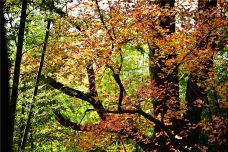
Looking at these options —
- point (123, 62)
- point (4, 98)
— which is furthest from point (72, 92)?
point (4, 98)

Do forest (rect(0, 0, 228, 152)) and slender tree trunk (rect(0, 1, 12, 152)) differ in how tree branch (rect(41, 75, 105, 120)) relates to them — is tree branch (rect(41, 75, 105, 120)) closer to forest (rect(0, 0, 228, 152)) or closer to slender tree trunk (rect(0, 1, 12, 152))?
forest (rect(0, 0, 228, 152))

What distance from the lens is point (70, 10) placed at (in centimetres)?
1015

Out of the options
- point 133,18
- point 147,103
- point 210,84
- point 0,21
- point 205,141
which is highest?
point 133,18

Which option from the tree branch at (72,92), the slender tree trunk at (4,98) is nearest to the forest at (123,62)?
the tree branch at (72,92)

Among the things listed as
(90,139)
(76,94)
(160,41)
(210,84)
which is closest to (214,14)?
(160,41)

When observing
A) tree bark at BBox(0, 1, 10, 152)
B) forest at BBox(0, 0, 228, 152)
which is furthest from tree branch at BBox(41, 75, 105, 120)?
tree bark at BBox(0, 1, 10, 152)

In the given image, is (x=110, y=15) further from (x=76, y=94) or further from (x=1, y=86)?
(x=1, y=86)

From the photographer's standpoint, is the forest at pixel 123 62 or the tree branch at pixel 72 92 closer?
the forest at pixel 123 62

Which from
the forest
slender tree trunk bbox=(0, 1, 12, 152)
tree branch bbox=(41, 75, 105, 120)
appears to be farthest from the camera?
tree branch bbox=(41, 75, 105, 120)

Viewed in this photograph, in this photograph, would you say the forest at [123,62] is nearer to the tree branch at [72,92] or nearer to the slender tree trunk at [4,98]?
the tree branch at [72,92]

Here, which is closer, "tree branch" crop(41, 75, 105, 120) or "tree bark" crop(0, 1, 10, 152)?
"tree bark" crop(0, 1, 10, 152)

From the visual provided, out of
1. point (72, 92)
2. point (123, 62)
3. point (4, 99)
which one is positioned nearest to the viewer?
point (4, 99)

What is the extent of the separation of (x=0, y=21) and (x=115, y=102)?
8.48 m

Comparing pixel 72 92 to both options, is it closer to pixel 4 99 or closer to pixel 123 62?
pixel 123 62
